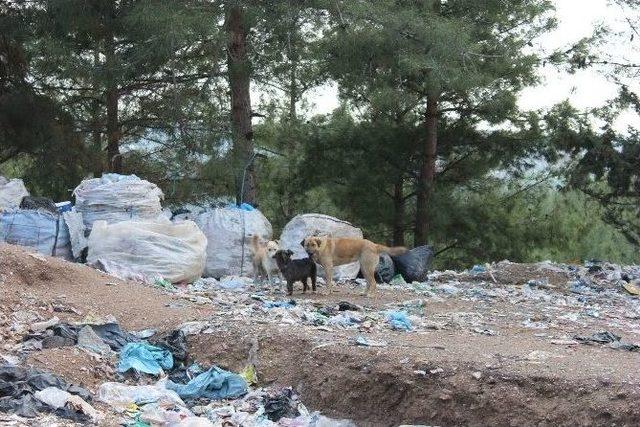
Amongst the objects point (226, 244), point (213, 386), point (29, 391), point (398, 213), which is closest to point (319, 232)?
point (226, 244)

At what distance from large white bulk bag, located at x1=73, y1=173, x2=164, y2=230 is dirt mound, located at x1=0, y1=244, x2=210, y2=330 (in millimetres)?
2101

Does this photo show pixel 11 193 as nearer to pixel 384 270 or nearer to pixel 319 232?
pixel 319 232

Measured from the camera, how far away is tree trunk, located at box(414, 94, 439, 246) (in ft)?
53.0

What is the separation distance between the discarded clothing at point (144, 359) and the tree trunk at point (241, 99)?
6.30 m

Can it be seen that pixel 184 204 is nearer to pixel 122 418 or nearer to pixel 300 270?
pixel 300 270

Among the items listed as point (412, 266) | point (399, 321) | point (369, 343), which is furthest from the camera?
point (412, 266)

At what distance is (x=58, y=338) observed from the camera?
625 cm

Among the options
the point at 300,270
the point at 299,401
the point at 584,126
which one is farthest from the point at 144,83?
the point at 299,401

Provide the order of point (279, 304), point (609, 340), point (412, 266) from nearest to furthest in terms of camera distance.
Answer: point (609, 340), point (279, 304), point (412, 266)

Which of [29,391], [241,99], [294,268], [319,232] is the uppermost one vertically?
[241,99]

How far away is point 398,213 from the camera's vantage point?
55.8ft

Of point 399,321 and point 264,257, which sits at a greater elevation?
point 264,257

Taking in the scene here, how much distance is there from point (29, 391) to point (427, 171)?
1188cm

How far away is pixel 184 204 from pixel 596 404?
36.3 feet
